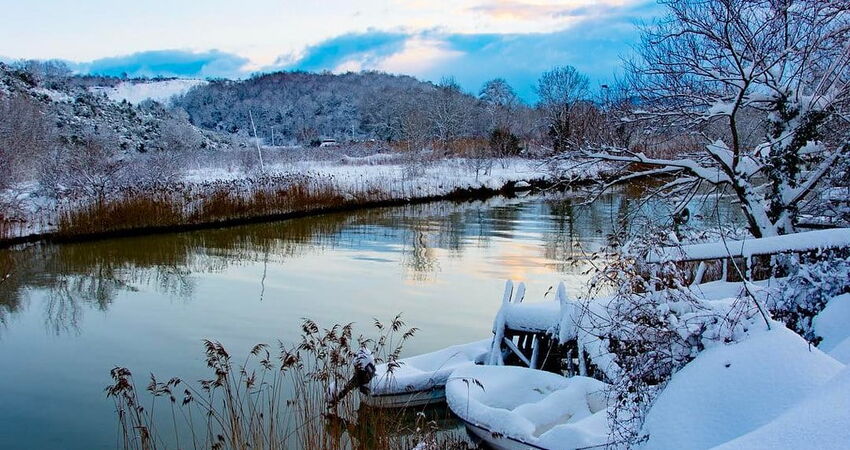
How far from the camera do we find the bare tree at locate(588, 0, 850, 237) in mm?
7582

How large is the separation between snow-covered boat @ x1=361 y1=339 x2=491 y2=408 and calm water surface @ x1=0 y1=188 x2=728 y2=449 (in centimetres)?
149

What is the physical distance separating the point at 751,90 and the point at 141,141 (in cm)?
4113

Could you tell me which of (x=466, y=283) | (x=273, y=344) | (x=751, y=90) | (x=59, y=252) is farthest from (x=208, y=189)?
(x=751, y=90)

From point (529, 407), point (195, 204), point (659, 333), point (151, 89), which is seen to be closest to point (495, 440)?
point (529, 407)

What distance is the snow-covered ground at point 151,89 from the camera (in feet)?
363

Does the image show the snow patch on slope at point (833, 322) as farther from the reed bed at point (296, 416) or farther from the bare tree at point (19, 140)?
the bare tree at point (19, 140)

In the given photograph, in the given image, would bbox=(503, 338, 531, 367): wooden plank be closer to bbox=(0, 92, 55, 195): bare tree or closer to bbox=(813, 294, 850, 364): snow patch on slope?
bbox=(813, 294, 850, 364): snow patch on slope

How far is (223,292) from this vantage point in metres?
12.4

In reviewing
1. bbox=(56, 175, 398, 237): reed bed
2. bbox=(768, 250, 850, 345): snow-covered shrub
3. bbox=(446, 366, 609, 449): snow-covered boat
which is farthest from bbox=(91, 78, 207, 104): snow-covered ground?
bbox=(768, 250, 850, 345): snow-covered shrub

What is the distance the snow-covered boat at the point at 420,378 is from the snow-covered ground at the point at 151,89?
361 feet

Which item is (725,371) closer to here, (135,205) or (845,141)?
(845,141)

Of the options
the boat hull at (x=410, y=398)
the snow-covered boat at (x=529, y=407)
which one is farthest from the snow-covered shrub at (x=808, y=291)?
the boat hull at (x=410, y=398)

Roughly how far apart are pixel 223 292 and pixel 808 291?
1007 centimetres

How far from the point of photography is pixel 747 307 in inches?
131
